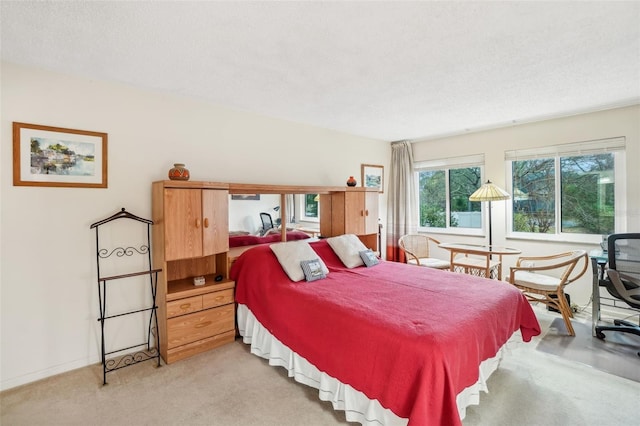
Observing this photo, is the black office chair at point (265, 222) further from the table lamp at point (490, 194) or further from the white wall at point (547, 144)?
the white wall at point (547, 144)

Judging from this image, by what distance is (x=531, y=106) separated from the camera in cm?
336

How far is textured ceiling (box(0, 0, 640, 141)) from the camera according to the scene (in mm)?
1691

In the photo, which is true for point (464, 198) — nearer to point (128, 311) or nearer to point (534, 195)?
point (534, 195)

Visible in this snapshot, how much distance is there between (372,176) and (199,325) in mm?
3526

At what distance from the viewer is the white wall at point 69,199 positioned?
226 cm

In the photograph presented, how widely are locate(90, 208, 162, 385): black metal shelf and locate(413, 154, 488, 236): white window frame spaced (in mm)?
4152

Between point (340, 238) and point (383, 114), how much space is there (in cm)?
161

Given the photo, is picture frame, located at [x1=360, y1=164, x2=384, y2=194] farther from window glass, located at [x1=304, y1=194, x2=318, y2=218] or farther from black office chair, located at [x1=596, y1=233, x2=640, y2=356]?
black office chair, located at [x1=596, y1=233, x2=640, y2=356]

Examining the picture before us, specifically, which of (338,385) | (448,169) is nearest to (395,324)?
(338,385)

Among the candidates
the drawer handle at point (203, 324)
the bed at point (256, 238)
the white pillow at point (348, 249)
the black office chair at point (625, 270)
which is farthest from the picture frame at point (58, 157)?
the black office chair at point (625, 270)

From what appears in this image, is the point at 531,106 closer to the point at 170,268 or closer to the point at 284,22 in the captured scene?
the point at 284,22

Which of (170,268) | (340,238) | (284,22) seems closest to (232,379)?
(170,268)

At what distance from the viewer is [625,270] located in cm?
277

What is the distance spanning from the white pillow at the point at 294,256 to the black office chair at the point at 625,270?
8.87ft
